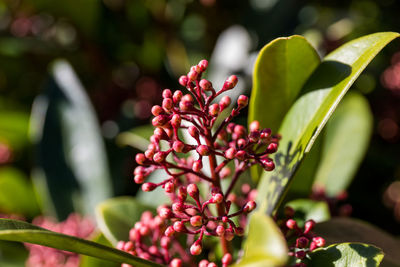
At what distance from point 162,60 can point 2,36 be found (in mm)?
1007

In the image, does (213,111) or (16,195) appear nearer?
(213,111)

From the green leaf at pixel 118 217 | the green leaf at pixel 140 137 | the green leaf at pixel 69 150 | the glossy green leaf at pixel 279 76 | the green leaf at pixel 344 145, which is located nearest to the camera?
the glossy green leaf at pixel 279 76

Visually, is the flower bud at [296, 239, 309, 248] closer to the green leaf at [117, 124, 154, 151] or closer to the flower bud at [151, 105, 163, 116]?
the flower bud at [151, 105, 163, 116]

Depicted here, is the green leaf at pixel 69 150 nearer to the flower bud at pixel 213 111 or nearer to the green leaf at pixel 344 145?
the green leaf at pixel 344 145

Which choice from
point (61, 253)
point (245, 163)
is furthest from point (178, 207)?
point (61, 253)

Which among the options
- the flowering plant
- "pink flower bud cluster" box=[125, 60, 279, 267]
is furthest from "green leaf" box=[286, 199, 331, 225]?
"pink flower bud cluster" box=[125, 60, 279, 267]

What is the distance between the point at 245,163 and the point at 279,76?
0.29m

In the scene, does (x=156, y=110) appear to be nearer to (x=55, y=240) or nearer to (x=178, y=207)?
(x=178, y=207)

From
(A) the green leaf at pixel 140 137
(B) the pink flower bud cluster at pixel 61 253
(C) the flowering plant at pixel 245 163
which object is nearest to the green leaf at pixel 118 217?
(C) the flowering plant at pixel 245 163

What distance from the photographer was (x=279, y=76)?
1219mm

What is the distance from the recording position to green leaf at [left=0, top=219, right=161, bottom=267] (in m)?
0.85

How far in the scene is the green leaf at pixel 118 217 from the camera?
53.3 inches

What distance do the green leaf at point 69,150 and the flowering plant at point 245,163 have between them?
0.66 m

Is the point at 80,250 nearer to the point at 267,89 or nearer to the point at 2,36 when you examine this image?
the point at 267,89
